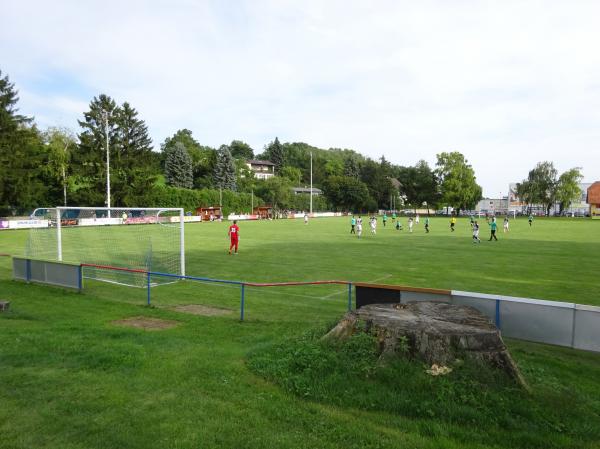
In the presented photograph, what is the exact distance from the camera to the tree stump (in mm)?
5473

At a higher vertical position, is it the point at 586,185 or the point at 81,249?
the point at 586,185

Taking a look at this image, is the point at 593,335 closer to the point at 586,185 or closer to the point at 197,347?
the point at 197,347

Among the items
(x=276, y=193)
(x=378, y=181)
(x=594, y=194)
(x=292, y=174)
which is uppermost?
(x=292, y=174)

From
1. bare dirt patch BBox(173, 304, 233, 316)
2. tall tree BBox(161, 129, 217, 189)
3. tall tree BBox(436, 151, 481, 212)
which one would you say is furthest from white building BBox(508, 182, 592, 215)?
bare dirt patch BBox(173, 304, 233, 316)

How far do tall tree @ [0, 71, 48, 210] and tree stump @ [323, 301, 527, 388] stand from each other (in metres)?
53.8

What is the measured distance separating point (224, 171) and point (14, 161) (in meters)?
45.1

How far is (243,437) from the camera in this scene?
4453 mm

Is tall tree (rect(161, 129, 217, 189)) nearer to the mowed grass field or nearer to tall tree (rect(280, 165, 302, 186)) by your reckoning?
tall tree (rect(280, 165, 302, 186))

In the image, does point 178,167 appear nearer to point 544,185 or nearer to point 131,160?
point 131,160

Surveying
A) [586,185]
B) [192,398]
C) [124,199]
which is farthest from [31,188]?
[586,185]

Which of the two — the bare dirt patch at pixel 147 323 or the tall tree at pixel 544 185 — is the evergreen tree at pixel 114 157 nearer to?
the bare dirt patch at pixel 147 323

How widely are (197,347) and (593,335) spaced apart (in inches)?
263

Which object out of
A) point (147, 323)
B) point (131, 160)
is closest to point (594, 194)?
point (131, 160)

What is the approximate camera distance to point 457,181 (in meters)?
101
